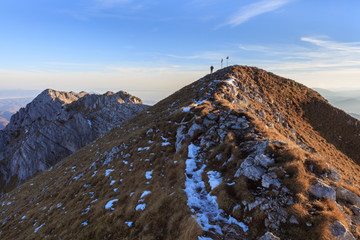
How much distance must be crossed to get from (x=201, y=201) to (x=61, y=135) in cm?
9768

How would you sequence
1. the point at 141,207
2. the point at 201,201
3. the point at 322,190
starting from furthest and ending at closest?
1. the point at 141,207
2. the point at 201,201
3. the point at 322,190

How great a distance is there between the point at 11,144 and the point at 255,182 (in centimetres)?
14116

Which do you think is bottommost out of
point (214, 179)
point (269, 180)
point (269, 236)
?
point (214, 179)

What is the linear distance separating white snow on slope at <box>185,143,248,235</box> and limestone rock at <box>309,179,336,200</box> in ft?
12.6

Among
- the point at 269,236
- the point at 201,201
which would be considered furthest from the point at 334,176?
the point at 201,201

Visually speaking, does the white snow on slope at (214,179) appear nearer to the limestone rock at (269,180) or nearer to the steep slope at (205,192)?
the steep slope at (205,192)

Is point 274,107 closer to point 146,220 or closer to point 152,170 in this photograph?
point 152,170

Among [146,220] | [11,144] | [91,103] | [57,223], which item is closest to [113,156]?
[57,223]

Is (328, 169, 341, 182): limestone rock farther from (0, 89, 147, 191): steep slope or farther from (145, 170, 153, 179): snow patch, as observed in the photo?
(0, 89, 147, 191): steep slope

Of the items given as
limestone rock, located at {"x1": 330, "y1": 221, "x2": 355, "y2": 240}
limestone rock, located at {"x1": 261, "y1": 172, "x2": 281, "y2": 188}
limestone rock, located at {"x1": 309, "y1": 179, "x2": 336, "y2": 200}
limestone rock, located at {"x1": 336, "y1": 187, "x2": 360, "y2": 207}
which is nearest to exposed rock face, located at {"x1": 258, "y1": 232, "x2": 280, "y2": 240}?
limestone rock, located at {"x1": 330, "y1": 221, "x2": 355, "y2": 240}

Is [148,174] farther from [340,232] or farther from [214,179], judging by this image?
[340,232]

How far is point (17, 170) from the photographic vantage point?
264 feet

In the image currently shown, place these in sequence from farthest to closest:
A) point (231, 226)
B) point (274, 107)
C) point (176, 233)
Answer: point (274, 107), point (176, 233), point (231, 226)

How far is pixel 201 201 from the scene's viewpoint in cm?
998
